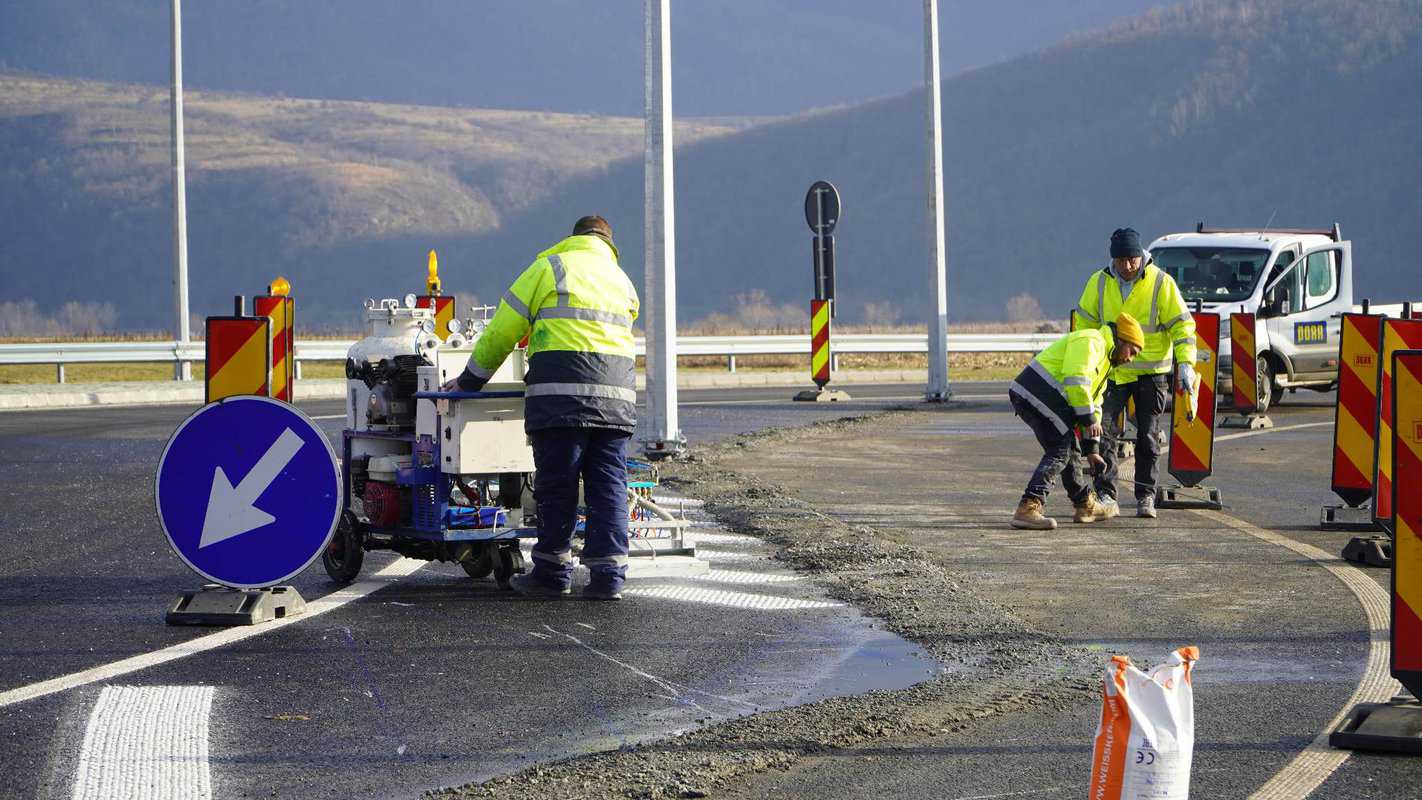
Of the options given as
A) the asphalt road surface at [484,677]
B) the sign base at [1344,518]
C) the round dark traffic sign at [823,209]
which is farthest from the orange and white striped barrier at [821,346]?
the asphalt road surface at [484,677]

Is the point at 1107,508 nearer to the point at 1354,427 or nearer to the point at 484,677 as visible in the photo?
the point at 1354,427

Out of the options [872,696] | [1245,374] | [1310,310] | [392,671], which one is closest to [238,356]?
[392,671]

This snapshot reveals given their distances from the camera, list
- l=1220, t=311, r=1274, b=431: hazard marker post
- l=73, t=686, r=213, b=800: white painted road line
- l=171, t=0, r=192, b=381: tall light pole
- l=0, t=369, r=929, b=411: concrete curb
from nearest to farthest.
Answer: l=73, t=686, r=213, b=800: white painted road line, l=1220, t=311, r=1274, b=431: hazard marker post, l=0, t=369, r=929, b=411: concrete curb, l=171, t=0, r=192, b=381: tall light pole

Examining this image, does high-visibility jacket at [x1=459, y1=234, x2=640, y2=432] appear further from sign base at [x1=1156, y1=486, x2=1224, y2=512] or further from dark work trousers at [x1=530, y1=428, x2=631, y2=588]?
sign base at [x1=1156, y1=486, x2=1224, y2=512]

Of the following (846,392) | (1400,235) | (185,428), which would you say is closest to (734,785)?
(185,428)

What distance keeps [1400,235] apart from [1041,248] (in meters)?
21.7

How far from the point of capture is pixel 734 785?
567 centimetres

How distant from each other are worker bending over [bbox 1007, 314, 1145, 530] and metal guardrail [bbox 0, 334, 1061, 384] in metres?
15.6

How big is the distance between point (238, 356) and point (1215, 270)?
1749 cm

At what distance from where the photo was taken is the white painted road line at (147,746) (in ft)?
18.6

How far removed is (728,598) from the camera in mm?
9234

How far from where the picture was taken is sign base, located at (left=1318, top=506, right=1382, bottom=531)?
39.1 feet

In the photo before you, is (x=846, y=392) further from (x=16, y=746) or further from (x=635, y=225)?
(x=635, y=225)

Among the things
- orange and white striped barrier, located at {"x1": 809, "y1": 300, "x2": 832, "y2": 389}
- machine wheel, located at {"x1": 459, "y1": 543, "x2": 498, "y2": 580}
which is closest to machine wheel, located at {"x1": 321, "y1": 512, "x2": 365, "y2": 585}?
machine wheel, located at {"x1": 459, "y1": 543, "x2": 498, "y2": 580}
